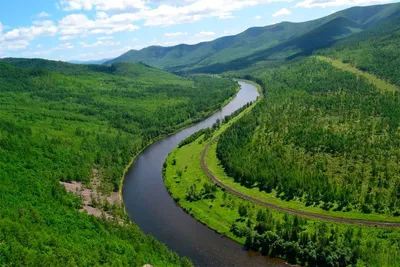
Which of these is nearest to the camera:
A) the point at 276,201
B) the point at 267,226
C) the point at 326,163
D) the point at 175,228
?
the point at 267,226

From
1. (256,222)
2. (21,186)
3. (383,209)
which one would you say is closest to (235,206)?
(256,222)

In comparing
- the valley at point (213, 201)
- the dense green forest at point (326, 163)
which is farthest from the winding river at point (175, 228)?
the dense green forest at point (326, 163)

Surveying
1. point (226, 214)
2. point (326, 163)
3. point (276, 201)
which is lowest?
point (226, 214)

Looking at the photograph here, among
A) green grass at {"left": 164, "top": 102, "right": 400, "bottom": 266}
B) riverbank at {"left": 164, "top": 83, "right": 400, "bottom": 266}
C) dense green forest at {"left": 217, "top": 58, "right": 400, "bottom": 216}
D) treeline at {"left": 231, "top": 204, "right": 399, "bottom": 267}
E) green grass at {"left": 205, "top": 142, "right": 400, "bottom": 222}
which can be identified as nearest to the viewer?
treeline at {"left": 231, "top": 204, "right": 399, "bottom": 267}

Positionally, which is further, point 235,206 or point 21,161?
point 21,161

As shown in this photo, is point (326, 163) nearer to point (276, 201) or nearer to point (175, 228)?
point (276, 201)

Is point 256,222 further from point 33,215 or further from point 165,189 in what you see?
point 33,215

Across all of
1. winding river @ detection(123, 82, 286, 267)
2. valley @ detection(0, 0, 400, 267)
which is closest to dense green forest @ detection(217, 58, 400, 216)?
valley @ detection(0, 0, 400, 267)

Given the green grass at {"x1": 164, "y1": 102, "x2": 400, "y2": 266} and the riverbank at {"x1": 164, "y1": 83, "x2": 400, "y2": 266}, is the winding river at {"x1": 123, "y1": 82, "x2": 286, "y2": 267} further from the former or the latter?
the green grass at {"x1": 164, "y1": 102, "x2": 400, "y2": 266}

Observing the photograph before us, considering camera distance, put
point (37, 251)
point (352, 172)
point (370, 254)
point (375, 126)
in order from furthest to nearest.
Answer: point (375, 126)
point (352, 172)
point (370, 254)
point (37, 251)

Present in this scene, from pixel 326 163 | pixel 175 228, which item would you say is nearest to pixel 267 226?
pixel 175 228

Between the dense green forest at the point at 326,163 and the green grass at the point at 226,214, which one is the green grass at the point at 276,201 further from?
the green grass at the point at 226,214
